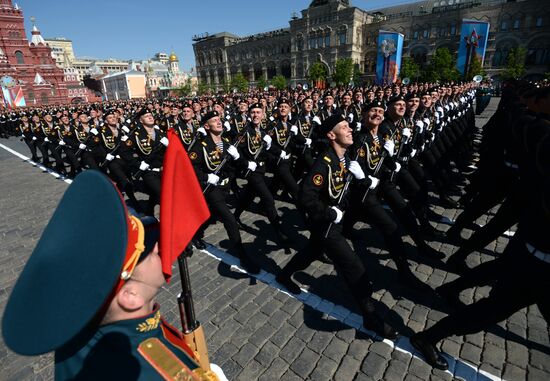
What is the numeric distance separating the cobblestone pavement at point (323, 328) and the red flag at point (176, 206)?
7.12ft

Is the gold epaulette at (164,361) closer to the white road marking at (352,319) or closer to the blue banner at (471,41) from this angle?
the white road marking at (352,319)

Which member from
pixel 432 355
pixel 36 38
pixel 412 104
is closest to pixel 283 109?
pixel 412 104

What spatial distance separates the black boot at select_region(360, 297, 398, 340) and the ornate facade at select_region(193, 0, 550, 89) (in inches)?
2198

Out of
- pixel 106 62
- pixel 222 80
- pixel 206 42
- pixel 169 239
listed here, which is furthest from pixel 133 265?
pixel 106 62

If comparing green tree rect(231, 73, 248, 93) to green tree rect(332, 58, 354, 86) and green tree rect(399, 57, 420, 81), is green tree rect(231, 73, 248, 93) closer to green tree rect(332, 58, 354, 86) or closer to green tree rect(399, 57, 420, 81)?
green tree rect(332, 58, 354, 86)

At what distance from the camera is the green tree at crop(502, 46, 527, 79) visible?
39.8 meters

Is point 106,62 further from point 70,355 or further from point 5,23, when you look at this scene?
point 70,355

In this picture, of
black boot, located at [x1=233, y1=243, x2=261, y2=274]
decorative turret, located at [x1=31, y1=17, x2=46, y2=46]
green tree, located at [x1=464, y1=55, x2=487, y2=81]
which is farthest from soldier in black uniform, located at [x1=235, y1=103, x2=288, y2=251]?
decorative turret, located at [x1=31, y1=17, x2=46, y2=46]

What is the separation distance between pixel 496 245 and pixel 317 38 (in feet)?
213

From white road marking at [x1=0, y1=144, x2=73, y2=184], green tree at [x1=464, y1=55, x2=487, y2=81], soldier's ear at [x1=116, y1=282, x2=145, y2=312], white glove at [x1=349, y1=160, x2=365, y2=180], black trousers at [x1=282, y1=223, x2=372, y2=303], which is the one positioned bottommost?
white road marking at [x1=0, y1=144, x2=73, y2=184]

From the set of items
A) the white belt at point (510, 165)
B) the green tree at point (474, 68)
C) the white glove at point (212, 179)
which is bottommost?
the white glove at point (212, 179)

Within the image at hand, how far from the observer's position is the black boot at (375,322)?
3281 mm

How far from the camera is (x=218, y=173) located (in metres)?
5.38

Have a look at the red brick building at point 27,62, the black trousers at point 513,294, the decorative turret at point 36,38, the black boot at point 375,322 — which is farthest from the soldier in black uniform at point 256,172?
the decorative turret at point 36,38
